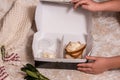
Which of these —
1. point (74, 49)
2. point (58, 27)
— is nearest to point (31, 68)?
point (74, 49)

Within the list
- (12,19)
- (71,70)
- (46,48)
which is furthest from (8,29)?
(71,70)

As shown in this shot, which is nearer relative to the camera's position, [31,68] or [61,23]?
[31,68]

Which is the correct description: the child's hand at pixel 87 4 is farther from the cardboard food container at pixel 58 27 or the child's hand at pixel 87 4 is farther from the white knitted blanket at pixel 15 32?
the white knitted blanket at pixel 15 32

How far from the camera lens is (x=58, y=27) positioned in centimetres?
130

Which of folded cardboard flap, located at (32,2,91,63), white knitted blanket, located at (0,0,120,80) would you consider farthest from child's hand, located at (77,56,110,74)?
folded cardboard flap, located at (32,2,91,63)

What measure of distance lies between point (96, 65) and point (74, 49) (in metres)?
0.11

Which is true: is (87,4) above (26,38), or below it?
above

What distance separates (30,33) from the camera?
1.28m

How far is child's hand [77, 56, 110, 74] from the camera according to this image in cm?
109

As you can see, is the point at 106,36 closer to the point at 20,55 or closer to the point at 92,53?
the point at 92,53

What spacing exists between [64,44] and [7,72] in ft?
0.87

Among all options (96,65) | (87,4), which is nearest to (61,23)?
(87,4)

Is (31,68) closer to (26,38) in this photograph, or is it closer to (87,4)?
(26,38)

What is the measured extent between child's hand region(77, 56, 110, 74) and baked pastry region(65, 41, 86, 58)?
5 cm
